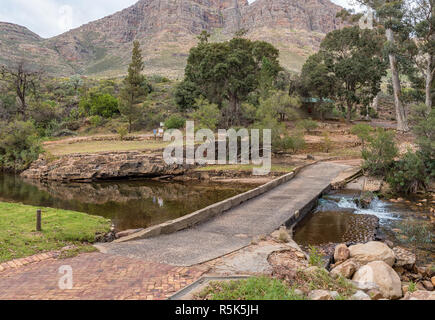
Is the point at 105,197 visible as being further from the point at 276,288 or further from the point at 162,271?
the point at 276,288

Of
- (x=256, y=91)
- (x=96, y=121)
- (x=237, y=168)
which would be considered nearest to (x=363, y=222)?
(x=237, y=168)

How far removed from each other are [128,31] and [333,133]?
168 meters

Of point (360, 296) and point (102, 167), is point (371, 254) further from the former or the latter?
point (102, 167)

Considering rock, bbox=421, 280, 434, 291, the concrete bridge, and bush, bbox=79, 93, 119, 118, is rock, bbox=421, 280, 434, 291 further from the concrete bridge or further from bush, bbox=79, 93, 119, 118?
bush, bbox=79, 93, 119, 118

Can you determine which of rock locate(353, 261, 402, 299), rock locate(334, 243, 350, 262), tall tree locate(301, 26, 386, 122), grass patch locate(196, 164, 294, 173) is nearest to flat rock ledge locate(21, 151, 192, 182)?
grass patch locate(196, 164, 294, 173)

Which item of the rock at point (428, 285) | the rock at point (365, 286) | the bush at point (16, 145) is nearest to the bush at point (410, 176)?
the rock at point (428, 285)

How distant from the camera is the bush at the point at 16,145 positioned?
78.5 ft

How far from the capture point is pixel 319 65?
38.9 meters

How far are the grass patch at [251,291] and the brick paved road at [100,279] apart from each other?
0.60m

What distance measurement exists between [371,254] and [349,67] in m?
34.7

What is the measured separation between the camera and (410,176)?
15.8m

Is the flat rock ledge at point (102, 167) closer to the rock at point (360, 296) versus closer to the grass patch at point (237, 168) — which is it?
the grass patch at point (237, 168)

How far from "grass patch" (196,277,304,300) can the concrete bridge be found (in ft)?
4.81

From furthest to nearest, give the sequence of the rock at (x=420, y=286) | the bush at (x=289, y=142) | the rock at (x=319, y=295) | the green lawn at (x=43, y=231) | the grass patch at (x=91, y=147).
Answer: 1. the bush at (x=289, y=142)
2. the grass patch at (x=91, y=147)
3. the green lawn at (x=43, y=231)
4. the rock at (x=420, y=286)
5. the rock at (x=319, y=295)
